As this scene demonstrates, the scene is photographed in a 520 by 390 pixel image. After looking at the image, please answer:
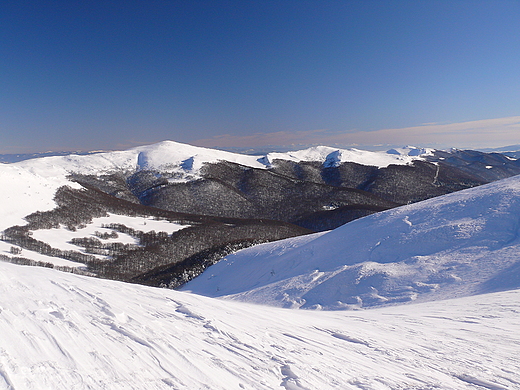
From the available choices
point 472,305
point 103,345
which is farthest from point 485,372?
point 103,345

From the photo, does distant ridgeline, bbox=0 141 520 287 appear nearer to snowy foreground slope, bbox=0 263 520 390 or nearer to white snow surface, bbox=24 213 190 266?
white snow surface, bbox=24 213 190 266

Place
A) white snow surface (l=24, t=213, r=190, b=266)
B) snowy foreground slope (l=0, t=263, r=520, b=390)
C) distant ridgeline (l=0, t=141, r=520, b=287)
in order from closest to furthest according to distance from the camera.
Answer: snowy foreground slope (l=0, t=263, r=520, b=390) < distant ridgeline (l=0, t=141, r=520, b=287) < white snow surface (l=24, t=213, r=190, b=266)

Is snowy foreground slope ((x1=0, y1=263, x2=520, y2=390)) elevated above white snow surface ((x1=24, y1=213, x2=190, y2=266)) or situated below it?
above

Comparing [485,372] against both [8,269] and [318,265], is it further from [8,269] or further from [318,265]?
[318,265]

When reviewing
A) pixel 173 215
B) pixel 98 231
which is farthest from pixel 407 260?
pixel 173 215

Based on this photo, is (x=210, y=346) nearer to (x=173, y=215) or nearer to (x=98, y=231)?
(x=98, y=231)

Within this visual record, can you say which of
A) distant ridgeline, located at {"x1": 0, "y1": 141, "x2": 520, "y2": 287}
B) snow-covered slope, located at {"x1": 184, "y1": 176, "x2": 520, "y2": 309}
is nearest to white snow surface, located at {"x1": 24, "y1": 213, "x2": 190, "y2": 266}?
distant ridgeline, located at {"x1": 0, "y1": 141, "x2": 520, "y2": 287}

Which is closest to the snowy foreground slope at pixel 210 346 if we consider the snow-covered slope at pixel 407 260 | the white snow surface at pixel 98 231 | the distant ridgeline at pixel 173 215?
the snow-covered slope at pixel 407 260

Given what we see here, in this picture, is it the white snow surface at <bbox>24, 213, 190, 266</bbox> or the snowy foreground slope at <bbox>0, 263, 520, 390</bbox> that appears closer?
the snowy foreground slope at <bbox>0, 263, 520, 390</bbox>
